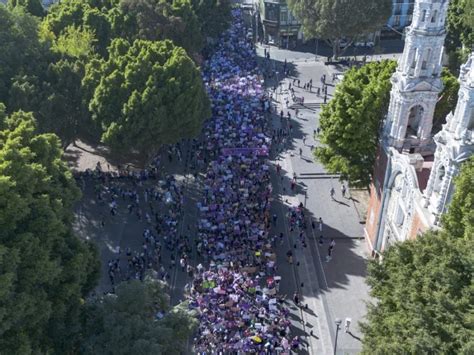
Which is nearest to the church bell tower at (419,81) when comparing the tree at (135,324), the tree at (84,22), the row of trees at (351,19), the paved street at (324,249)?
the paved street at (324,249)

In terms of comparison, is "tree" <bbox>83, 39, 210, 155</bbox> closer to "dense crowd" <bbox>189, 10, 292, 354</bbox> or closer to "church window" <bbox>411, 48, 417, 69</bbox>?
"dense crowd" <bbox>189, 10, 292, 354</bbox>

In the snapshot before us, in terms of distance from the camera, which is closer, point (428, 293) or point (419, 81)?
point (428, 293)

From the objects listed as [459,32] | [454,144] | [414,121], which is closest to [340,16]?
Result: [459,32]

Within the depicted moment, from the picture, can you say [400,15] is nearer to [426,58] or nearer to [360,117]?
[360,117]

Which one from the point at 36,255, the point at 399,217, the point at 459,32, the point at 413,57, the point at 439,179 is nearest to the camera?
the point at 36,255

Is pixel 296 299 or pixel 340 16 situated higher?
pixel 340 16

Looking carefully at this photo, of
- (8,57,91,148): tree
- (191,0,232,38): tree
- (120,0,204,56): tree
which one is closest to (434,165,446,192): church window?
(8,57,91,148): tree

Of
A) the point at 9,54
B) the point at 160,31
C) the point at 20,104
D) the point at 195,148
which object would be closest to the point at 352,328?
the point at 195,148

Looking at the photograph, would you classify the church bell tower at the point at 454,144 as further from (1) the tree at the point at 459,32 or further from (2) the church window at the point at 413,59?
(1) the tree at the point at 459,32
